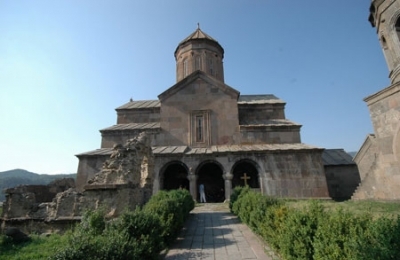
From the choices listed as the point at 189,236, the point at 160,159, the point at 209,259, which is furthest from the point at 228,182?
the point at 209,259

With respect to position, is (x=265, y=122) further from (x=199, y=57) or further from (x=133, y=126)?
(x=133, y=126)

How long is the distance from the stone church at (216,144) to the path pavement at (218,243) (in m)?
5.36

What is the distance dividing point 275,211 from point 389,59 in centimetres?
1083

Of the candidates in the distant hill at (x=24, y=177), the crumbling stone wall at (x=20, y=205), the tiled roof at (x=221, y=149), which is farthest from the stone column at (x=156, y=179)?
the distant hill at (x=24, y=177)

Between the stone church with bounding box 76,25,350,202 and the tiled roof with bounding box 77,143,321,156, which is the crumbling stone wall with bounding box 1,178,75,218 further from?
the tiled roof with bounding box 77,143,321,156

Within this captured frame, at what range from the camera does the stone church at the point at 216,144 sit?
37.7 feet

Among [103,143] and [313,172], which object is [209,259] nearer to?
[313,172]

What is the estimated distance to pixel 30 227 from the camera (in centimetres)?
655

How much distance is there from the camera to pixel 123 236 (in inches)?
121

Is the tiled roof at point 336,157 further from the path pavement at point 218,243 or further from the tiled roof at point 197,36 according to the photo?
the tiled roof at point 197,36

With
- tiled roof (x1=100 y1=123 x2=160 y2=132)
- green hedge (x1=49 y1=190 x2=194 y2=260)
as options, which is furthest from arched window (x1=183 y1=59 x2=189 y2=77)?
green hedge (x1=49 y1=190 x2=194 y2=260)

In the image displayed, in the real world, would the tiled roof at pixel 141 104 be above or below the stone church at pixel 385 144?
above

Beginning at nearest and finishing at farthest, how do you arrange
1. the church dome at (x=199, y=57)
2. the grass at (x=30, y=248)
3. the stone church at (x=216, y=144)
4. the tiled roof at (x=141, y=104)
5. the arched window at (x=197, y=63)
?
the grass at (x=30, y=248) < the stone church at (x=216, y=144) < the tiled roof at (x=141, y=104) < the arched window at (x=197, y=63) < the church dome at (x=199, y=57)

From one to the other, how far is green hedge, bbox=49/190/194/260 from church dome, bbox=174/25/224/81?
44.6 ft
